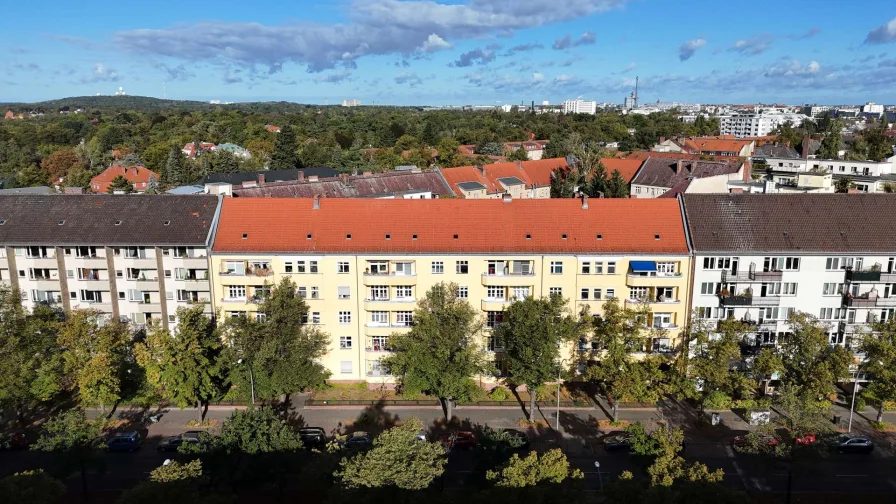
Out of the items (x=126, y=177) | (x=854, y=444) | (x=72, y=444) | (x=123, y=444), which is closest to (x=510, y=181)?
(x=854, y=444)

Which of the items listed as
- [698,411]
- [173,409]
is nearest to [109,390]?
[173,409]

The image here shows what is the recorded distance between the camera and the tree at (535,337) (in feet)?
132

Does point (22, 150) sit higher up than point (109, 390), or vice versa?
point (22, 150)

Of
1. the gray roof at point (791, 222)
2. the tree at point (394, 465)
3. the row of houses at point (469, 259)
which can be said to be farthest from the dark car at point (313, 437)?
the gray roof at point (791, 222)

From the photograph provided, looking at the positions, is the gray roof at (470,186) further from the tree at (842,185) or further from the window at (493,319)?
the window at (493,319)

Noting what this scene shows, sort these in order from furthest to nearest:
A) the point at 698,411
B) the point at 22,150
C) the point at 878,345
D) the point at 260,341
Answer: the point at 22,150, the point at 698,411, the point at 260,341, the point at 878,345

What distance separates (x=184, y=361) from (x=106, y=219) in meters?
16.2

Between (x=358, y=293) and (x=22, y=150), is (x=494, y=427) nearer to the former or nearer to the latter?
(x=358, y=293)

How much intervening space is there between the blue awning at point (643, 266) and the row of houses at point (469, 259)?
14cm

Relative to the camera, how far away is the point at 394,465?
2789 cm

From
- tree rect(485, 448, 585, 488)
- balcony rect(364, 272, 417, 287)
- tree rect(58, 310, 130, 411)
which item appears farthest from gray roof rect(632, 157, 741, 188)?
tree rect(58, 310, 130, 411)

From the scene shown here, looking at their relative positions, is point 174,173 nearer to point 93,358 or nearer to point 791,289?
point 93,358

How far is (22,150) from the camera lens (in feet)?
485

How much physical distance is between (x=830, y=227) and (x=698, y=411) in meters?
16.5
